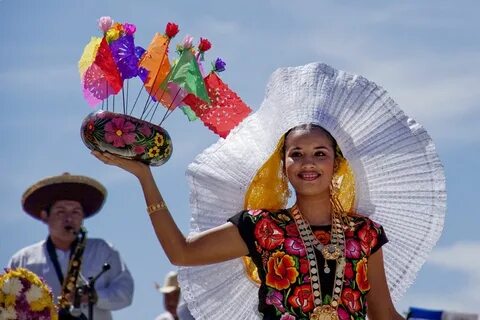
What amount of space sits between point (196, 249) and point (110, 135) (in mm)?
569

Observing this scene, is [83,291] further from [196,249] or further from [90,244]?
[196,249]

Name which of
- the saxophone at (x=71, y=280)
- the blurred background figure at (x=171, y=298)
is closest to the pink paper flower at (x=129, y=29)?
the saxophone at (x=71, y=280)

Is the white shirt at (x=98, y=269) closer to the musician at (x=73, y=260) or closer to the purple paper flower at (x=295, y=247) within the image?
the musician at (x=73, y=260)

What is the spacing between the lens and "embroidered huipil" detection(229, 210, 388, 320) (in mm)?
5535

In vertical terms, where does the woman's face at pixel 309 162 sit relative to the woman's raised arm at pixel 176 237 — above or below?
above

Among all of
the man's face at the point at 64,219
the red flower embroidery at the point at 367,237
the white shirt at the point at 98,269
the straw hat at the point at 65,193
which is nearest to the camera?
the red flower embroidery at the point at 367,237

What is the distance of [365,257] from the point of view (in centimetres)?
568

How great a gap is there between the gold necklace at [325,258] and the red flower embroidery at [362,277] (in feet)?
0.27

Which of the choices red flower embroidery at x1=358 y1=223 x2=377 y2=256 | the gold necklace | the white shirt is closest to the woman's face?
the gold necklace

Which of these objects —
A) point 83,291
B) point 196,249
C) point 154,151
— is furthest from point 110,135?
point 83,291

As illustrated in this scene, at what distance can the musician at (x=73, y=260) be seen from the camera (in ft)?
32.3

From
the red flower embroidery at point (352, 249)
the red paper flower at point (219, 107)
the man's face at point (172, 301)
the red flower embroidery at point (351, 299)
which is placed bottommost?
the red flower embroidery at point (351, 299)

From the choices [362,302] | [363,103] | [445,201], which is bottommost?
[362,302]

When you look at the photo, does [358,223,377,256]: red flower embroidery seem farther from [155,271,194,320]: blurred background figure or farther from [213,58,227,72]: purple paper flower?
[155,271,194,320]: blurred background figure
